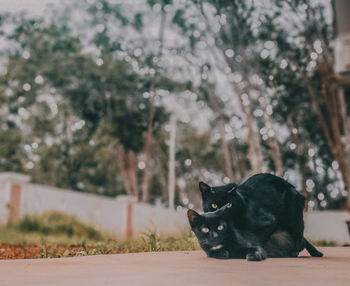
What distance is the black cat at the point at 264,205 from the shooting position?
3.51m

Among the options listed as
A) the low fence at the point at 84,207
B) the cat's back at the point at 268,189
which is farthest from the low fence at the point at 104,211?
the cat's back at the point at 268,189

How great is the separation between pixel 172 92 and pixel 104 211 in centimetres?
565

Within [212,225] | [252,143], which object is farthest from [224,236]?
[252,143]

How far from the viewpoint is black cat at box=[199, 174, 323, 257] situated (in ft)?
11.5

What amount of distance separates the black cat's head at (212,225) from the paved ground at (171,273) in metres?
0.21

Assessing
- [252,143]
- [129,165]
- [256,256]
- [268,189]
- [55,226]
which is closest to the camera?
[256,256]

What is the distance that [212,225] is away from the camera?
3.37 meters

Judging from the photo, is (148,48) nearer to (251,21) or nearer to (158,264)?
(251,21)

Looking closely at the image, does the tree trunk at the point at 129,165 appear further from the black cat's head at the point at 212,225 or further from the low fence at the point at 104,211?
the black cat's head at the point at 212,225

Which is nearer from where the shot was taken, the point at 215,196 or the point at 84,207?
the point at 215,196

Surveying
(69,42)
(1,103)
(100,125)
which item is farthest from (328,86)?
(1,103)

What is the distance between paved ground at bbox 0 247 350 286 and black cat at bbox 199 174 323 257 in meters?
0.36

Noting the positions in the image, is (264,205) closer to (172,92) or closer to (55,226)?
(55,226)

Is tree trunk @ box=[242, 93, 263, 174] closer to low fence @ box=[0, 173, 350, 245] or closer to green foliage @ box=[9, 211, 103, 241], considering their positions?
low fence @ box=[0, 173, 350, 245]
